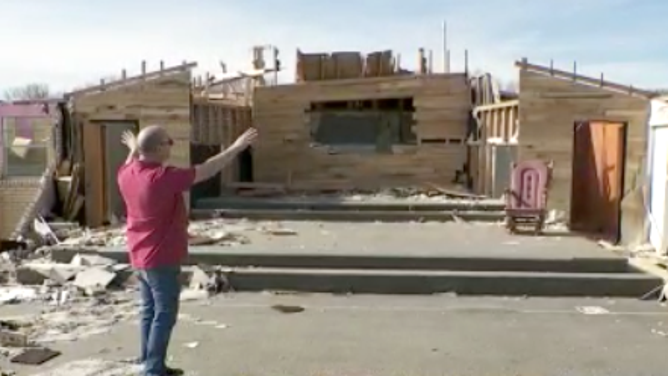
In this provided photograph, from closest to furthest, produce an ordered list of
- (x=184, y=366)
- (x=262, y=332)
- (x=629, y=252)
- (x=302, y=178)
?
(x=184, y=366)
(x=262, y=332)
(x=629, y=252)
(x=302, y=178)

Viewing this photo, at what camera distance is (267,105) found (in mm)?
17094

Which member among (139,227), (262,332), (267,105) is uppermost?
(267,105)

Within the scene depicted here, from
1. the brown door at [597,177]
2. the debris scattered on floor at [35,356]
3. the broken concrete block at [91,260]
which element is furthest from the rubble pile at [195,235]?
the brown door at [597,177]

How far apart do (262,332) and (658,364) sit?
130 inches

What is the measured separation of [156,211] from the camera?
442 cm

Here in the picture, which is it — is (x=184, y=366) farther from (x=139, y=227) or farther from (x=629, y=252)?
(x=629, y=252)

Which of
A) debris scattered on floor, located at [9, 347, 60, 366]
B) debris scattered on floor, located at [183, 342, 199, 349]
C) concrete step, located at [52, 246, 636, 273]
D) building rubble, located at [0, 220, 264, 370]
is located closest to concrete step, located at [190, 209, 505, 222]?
building rubble, located at [0, 220, 264, 370]

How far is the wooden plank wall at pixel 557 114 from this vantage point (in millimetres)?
12531

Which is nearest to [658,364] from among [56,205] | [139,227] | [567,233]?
[139,227]

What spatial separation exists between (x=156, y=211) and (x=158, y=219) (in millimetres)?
55

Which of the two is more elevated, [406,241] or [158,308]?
[158,308]

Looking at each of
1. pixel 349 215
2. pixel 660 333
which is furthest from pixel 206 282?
pixel 349 215

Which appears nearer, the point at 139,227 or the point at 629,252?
the point at 139,227

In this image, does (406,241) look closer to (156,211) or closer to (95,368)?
(95,368)
